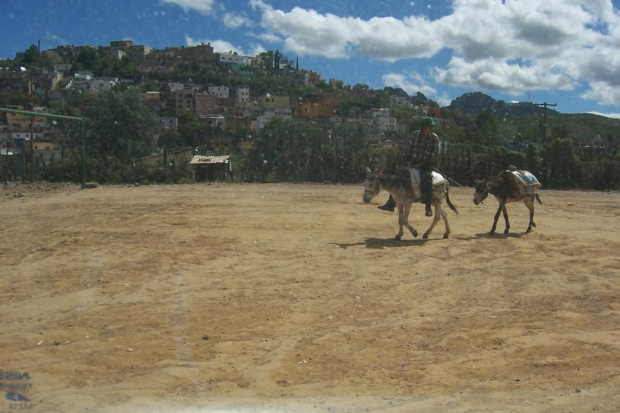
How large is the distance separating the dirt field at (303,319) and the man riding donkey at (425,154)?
3.43 feet

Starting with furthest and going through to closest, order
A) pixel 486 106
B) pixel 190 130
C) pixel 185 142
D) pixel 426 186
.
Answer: pixel 486 106, pixel 190 130, pixel 185 142, pixel 426 186

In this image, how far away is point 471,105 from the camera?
83000 millimetres

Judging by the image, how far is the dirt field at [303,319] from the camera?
5141mm

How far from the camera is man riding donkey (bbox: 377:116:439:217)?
12008 mm

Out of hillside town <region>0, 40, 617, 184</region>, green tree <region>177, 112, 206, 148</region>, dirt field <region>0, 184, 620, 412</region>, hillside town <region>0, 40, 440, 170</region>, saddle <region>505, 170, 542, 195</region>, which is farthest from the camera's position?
green tree <region>177, 112, 206, 148</region>

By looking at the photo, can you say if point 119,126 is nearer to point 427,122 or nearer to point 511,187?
point 427,122

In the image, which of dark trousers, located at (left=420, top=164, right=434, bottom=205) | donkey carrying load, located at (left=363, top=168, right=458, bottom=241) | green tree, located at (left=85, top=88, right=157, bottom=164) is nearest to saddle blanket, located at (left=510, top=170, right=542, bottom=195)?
donkey carrying load, located at (left=363, top=168, right=458, bottom=241)

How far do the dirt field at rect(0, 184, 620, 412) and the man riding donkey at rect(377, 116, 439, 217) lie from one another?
1046 mm

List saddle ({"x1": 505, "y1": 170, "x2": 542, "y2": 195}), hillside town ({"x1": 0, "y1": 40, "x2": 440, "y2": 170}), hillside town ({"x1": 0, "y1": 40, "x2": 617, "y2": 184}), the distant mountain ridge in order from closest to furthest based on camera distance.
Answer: saddle ({"x1": 505, "y1": 170, "x2": 542, "y2": 195}), hillside town ({"x1": 0, "y1": 40, "x2": 617, "y2": 184}), hillside town ({"x1": 0, "y1": 40, "x2": 440, "y2": 170}), the distant mountain ridge

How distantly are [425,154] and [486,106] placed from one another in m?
73.8

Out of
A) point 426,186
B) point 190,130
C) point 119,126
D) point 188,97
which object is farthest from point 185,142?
point 188,97

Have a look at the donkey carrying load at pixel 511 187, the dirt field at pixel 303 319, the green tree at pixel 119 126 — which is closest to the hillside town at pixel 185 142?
the green tree at pixel 119 126

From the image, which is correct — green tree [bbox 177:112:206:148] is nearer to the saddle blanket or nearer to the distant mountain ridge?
the saddle blanket

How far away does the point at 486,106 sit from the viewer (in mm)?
81438
